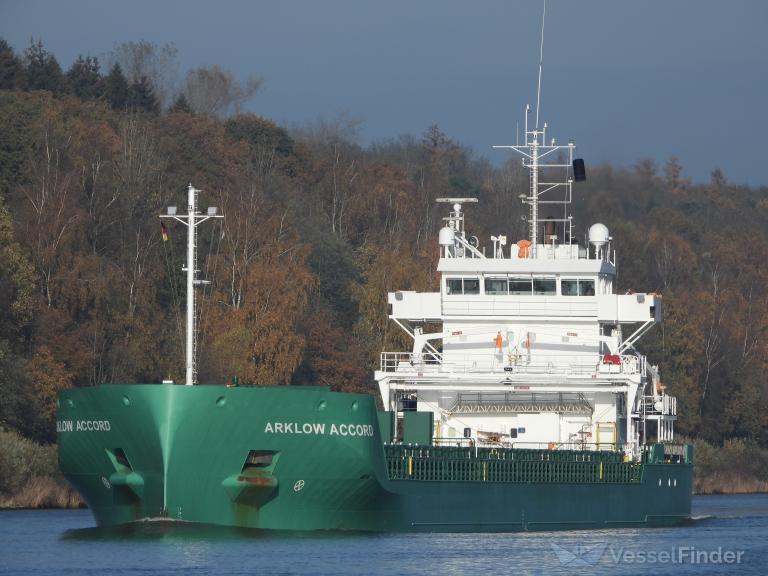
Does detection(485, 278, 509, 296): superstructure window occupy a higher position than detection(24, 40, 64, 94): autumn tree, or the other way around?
detection(24, 40, 64, 94): autumn tree

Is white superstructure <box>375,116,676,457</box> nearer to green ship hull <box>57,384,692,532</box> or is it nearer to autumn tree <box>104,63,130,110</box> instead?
green ship hull <box>57,384,692,532</box>

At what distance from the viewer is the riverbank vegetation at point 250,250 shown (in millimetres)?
57750

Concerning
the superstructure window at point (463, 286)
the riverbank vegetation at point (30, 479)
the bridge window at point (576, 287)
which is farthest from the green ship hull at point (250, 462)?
the riverbank vegetation at point (30, 479)

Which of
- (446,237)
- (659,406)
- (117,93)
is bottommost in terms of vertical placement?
(659,406)

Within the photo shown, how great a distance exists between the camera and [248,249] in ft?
219

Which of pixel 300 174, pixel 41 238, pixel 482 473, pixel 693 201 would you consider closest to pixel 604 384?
pixel 482 473

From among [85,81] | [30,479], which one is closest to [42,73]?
[85,81]

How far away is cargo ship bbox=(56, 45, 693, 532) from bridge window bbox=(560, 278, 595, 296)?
0.16 feet

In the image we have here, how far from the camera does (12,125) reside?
217ft

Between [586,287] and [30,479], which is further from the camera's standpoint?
[30,479]

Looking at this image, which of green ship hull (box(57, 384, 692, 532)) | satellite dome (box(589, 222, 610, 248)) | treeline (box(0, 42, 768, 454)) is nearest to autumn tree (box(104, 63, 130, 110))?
treeline (box(0, 42, 768, 454))

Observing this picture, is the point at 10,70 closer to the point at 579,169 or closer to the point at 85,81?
the point at 85,81

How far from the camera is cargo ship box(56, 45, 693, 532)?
33375mm

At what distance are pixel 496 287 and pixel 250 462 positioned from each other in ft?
37.9
